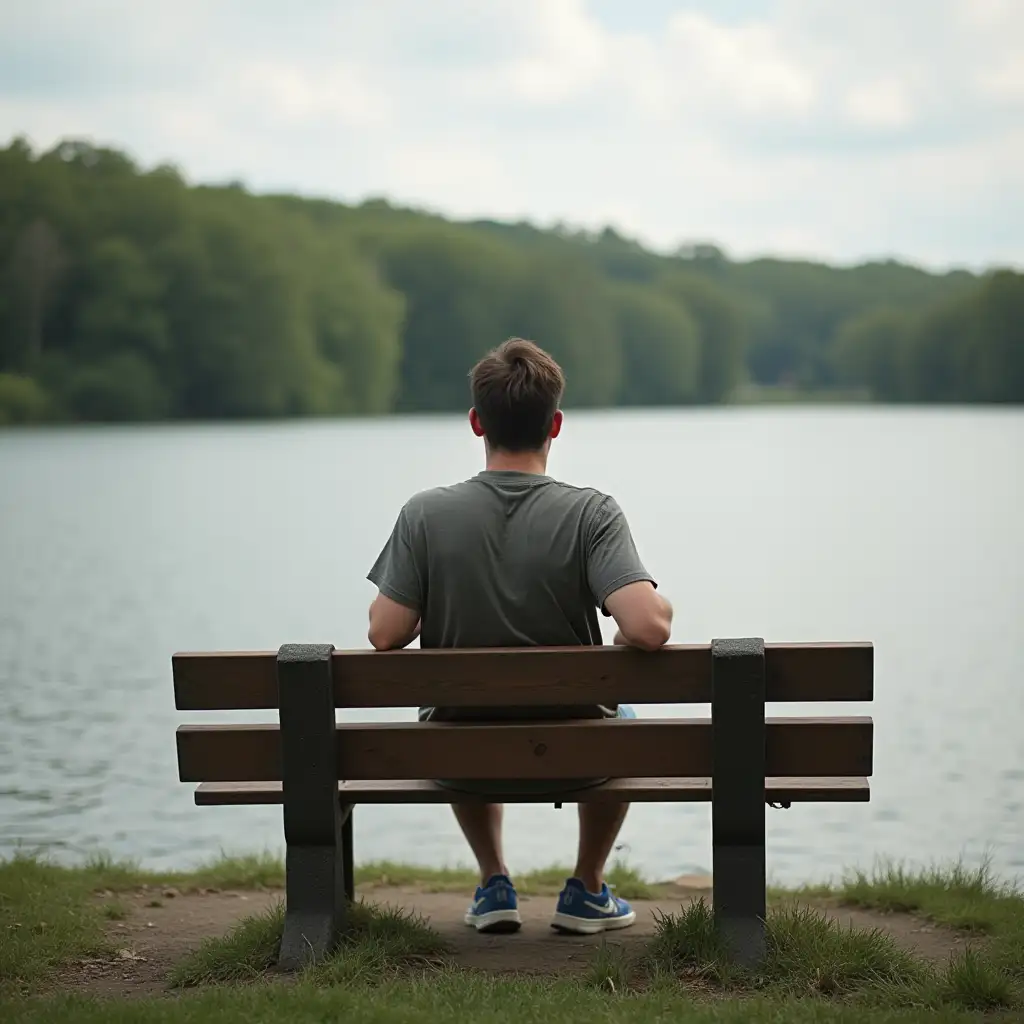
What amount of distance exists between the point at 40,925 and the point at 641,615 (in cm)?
221

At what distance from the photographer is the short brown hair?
180 inches

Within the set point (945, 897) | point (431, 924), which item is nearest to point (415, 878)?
point (431, 924)

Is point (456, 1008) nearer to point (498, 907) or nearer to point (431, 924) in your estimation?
point (498, 907)

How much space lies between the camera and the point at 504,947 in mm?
4879

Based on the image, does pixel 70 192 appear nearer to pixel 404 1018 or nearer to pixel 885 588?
pixel 885 588

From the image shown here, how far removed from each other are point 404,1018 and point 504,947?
1.06 meters

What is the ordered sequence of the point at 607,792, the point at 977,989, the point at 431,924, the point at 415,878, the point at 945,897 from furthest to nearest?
1. the point at 415,878
2. the point at 945,897
3. the point at 431,924
4. the point at 607,792
5. the point at 977,989

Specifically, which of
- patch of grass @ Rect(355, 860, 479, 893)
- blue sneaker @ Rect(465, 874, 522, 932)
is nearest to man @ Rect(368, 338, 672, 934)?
blue sneaker @ Rect(465, 874, 522, 932)

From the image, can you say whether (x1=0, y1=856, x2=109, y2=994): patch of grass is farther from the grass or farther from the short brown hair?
the short brown hair

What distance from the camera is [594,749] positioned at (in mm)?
4445

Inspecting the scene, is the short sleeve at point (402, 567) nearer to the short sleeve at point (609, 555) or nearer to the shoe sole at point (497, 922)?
the short sleeve at point (609, 555)

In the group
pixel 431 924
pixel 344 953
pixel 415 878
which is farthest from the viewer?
pixel 415 878

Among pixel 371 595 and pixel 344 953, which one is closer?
pixel 344 953

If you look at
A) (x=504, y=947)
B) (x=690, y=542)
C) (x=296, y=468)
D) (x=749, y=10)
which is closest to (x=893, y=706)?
(x=504, y=947)
